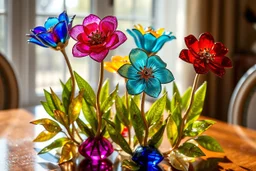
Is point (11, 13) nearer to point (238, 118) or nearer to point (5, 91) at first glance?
point (5, 91)

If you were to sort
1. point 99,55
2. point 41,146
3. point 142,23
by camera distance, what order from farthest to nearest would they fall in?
1. point 142,23
2. point 41,146
3. point 99,55

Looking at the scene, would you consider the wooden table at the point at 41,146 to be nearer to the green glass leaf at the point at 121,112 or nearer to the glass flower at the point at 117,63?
Answer: the green glass leaf at the point at 121,112

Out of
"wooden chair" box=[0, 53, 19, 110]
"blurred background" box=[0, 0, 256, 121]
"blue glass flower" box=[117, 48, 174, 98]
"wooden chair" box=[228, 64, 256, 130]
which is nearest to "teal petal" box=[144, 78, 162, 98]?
"blue glass flower" box=[117, 48, 174, 98]

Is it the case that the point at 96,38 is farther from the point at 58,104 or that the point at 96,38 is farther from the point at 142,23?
the point at 142,23

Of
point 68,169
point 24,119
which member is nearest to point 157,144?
point 68,169

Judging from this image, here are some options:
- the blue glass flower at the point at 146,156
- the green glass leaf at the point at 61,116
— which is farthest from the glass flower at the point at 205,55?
the green glass leaf at the point at 61,116

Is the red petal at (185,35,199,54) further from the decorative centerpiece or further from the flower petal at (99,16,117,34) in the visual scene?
the flower petal at (99,16,117,34)

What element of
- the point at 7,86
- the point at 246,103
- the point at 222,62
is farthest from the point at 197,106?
the point at 7,86
